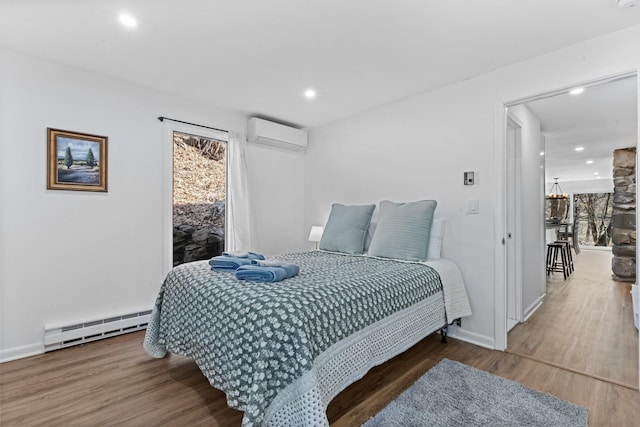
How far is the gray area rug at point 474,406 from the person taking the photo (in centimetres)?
159

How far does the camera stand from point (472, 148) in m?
2.71

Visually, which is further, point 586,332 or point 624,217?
point 624,217

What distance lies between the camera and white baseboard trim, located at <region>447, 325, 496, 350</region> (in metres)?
2.56

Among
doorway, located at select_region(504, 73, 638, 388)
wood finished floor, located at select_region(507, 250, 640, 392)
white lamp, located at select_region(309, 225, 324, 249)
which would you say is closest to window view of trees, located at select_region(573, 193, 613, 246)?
doorway, located at select_region(504, 73, 638, 388)

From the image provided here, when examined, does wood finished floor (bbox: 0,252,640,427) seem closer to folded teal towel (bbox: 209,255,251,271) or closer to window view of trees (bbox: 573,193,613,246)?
folded teal towel (bbox: 209,255,251,271)

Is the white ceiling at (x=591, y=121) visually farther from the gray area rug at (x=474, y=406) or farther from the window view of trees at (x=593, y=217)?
the window view of trees at (x=593, y=217)

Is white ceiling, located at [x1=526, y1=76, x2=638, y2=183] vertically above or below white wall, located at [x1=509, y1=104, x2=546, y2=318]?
above

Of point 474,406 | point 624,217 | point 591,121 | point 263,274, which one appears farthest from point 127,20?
point 624,217

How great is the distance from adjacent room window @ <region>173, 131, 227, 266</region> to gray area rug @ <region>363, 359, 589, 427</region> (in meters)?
2.64

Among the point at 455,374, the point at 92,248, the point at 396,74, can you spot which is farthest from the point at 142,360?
the point at 396,74

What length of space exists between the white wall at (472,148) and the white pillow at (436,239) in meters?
0.11

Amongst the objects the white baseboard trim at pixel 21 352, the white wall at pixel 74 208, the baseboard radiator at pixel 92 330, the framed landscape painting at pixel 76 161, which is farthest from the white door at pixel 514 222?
the white baseboard trim at pixel 21 352

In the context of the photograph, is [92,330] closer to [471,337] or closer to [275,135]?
[275,135]

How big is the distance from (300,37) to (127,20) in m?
1.12
